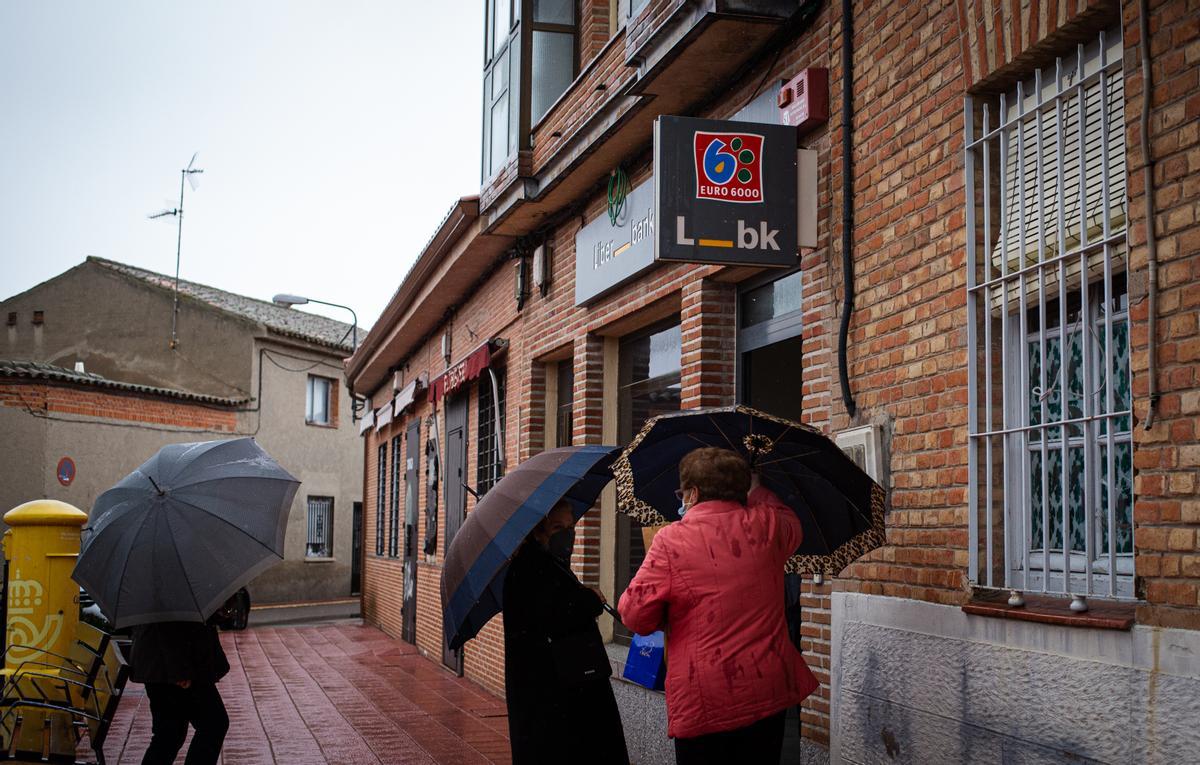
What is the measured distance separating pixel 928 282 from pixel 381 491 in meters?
19.9

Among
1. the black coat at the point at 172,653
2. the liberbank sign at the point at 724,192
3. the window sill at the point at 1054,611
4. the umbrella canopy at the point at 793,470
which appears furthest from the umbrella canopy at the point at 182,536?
the window sill at the point at 1054,611

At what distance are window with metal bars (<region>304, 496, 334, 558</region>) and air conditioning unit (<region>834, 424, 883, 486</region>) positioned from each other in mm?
29432

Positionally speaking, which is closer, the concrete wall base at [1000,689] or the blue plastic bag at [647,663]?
the concrete wall base at [1000,689]

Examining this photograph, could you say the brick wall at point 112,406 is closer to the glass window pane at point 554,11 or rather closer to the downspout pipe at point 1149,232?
the glass window pane at point 554,11

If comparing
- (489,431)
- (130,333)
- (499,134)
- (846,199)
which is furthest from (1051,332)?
(130,333)

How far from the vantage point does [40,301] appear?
105 feet

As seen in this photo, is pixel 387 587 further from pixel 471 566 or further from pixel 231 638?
pixel 471 566

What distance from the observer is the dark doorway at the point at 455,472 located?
14.8 meters

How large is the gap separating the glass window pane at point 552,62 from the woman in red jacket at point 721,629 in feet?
24.4

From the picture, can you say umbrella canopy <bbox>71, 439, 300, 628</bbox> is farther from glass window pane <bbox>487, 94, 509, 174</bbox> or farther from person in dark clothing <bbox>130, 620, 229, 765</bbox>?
glass window pane <bbox>487, 94, 509, 174</bbox>

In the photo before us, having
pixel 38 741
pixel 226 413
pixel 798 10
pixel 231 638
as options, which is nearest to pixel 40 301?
pixel 226 413

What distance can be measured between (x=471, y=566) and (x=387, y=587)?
16969 millimetres

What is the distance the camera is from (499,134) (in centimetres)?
1208

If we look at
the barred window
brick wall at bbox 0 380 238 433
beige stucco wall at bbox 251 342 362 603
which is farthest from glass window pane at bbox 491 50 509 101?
beige stucco wall at bbox 251 342 362 603
